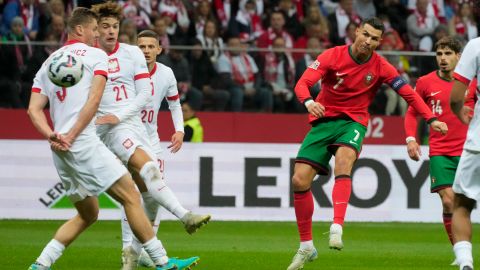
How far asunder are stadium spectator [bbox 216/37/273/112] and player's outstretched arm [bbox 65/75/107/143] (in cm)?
1051

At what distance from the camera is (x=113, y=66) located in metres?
11.1

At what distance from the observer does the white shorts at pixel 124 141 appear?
10477 millimetres

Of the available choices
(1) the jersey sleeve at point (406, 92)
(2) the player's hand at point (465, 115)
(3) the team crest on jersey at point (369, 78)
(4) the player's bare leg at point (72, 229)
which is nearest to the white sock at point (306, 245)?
(1) the jersey sleeve at point (406, 92)

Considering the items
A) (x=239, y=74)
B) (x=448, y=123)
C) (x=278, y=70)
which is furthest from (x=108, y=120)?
(x=278, y=70)

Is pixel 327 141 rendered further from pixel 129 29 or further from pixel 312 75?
pixel 129 29

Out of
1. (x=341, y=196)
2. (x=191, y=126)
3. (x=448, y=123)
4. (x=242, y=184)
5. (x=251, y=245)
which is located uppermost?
(x=448, y=123)

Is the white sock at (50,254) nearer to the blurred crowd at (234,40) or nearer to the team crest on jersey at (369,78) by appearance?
the team crest on jersey at (369,78)

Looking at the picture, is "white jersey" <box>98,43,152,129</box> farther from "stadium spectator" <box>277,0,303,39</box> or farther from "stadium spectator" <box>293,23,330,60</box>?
"stadium spectator" <box>277,0,303,39</box>

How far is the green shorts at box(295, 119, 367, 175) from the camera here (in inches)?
451

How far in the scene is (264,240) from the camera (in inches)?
591

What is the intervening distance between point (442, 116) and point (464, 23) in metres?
10.5

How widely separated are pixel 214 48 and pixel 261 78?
98cm

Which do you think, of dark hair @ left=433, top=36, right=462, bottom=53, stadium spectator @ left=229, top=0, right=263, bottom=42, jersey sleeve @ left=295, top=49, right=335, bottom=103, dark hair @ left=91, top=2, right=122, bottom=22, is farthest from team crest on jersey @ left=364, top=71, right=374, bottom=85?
stadium spectator @ left=229, top=0, right=263, bottom=42

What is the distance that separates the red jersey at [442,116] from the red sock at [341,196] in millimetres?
1615
